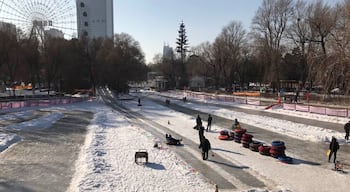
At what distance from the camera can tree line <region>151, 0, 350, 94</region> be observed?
26217 mm

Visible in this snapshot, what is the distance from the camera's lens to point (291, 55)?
72000mm

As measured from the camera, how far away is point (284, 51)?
69.7 meters

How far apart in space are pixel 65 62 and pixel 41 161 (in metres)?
55.6

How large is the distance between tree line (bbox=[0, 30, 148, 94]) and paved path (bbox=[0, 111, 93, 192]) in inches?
1555

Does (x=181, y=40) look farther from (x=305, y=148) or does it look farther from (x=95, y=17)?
(x=305, y=148)

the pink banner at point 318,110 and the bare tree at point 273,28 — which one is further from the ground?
the bare tree at point 273,28

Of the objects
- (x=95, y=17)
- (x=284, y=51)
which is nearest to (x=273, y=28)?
(x=284, y=51)

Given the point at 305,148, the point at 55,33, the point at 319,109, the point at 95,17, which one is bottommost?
the point at 305,148

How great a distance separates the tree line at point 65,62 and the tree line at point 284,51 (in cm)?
2378

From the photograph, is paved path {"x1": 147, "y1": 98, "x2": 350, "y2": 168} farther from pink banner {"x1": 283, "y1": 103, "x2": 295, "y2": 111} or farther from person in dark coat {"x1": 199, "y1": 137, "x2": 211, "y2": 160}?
pink banner {"x1": 283, "y1": 103, "x2": 295, "y2": 111}

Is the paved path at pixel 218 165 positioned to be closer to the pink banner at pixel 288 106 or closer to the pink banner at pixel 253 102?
the pink banner at pixel 288 106

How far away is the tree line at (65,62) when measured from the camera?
63.5 metres

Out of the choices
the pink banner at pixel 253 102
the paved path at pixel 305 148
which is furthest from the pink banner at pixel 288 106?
the paved path at pixel 305 148

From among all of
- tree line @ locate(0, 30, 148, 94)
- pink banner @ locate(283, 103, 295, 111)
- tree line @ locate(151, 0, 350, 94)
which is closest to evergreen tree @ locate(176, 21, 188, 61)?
tree line @ locate(151, 0, 350, 94)
